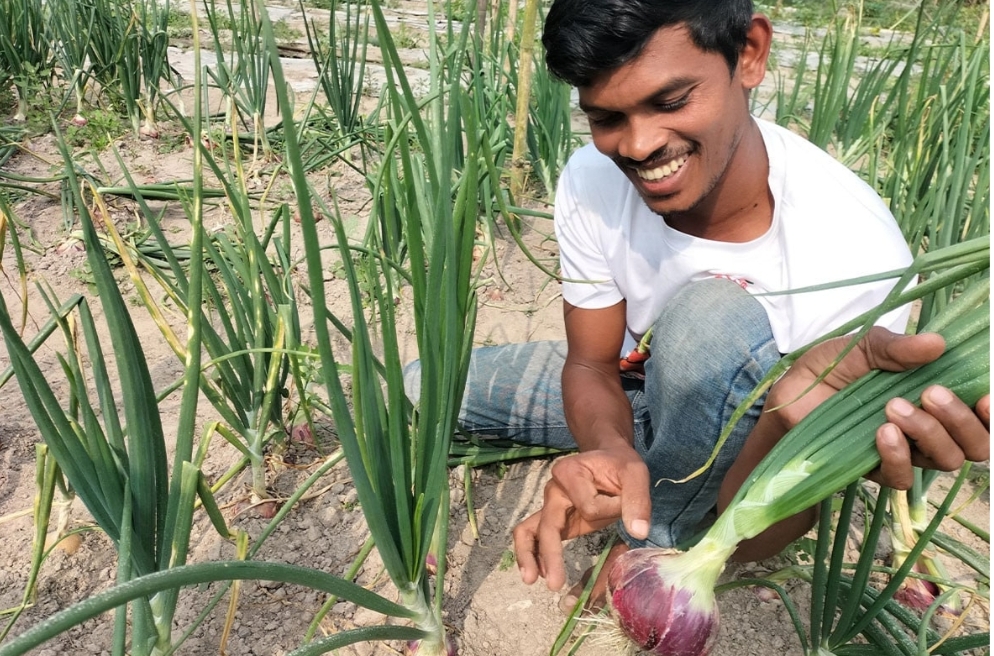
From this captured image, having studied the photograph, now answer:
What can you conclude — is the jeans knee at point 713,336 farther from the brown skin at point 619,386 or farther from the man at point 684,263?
the brown skin at point 619,386

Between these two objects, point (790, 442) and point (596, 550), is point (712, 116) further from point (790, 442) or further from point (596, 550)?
point (596, 550)

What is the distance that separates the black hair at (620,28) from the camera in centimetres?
107

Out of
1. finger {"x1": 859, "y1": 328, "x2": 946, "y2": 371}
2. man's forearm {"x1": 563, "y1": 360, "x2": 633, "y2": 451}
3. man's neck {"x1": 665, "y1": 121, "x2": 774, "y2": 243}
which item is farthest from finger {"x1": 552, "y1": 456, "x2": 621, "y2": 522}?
man's neck {"x1": 665, "y1": 121, "x2": 774, "y2": 243}

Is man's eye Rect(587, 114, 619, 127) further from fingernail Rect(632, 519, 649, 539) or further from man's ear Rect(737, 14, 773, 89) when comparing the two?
fingernail Rect(632, 519, 649, 539)

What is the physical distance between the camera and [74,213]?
255 cm

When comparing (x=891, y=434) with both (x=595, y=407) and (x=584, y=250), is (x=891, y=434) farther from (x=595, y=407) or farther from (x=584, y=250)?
(x=584, y=250)

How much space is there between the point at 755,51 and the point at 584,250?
0.45 m

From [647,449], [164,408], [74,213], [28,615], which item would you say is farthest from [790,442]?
[74,213]

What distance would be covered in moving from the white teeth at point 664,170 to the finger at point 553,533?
0.49 metres

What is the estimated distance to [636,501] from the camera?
99cm

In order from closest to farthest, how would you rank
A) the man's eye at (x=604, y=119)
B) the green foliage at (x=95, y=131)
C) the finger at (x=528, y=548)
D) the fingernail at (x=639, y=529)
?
1. the fingernail at (x=639, y=529)
2. the finger at (x=528, y=548)
3. the man's eye at (x=604, y=119)
4. the green foliage at (x=95, y=131)

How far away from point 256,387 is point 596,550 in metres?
0.72

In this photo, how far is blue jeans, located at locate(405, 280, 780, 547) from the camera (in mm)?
1234

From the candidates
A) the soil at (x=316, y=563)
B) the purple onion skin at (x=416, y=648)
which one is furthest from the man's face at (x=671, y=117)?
the purple onion skin at (x=416, y=648)
